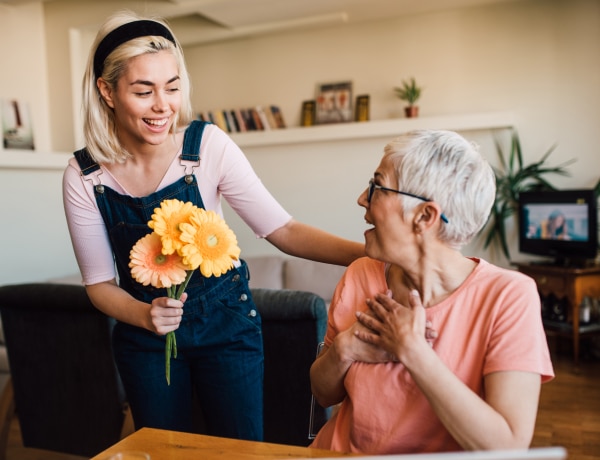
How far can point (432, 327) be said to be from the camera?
1204mm

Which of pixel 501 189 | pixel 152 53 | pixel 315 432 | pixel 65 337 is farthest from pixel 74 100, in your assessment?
pixel 315 432

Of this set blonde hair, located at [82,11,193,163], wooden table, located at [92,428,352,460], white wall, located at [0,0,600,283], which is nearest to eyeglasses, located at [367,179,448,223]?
wooden table, located at [92,428,352,460]

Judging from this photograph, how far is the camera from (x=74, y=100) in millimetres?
5250

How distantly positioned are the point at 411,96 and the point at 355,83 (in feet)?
2.21

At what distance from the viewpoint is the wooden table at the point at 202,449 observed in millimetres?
1090

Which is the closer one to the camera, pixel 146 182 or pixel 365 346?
pixel 365 346

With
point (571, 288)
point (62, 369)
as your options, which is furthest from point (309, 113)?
point (62, 369)

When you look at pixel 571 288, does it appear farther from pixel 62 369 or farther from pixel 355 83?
pixel 62 369

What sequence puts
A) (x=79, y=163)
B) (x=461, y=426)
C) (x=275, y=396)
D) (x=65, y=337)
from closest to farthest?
(x=461, y=426) < (x=79, y=163) < (x=275, y=396) < (x=65, y=337)

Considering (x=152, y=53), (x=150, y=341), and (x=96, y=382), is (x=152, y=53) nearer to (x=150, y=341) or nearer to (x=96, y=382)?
(x=150, y=341)

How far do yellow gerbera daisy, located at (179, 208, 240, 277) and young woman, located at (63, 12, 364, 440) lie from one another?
45 cm

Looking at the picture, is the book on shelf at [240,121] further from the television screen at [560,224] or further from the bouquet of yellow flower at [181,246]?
the bouquet of yellow flower at [181,246]

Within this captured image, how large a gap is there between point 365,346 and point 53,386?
184cm

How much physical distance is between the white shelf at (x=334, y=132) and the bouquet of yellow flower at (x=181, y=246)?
3.78 metres
